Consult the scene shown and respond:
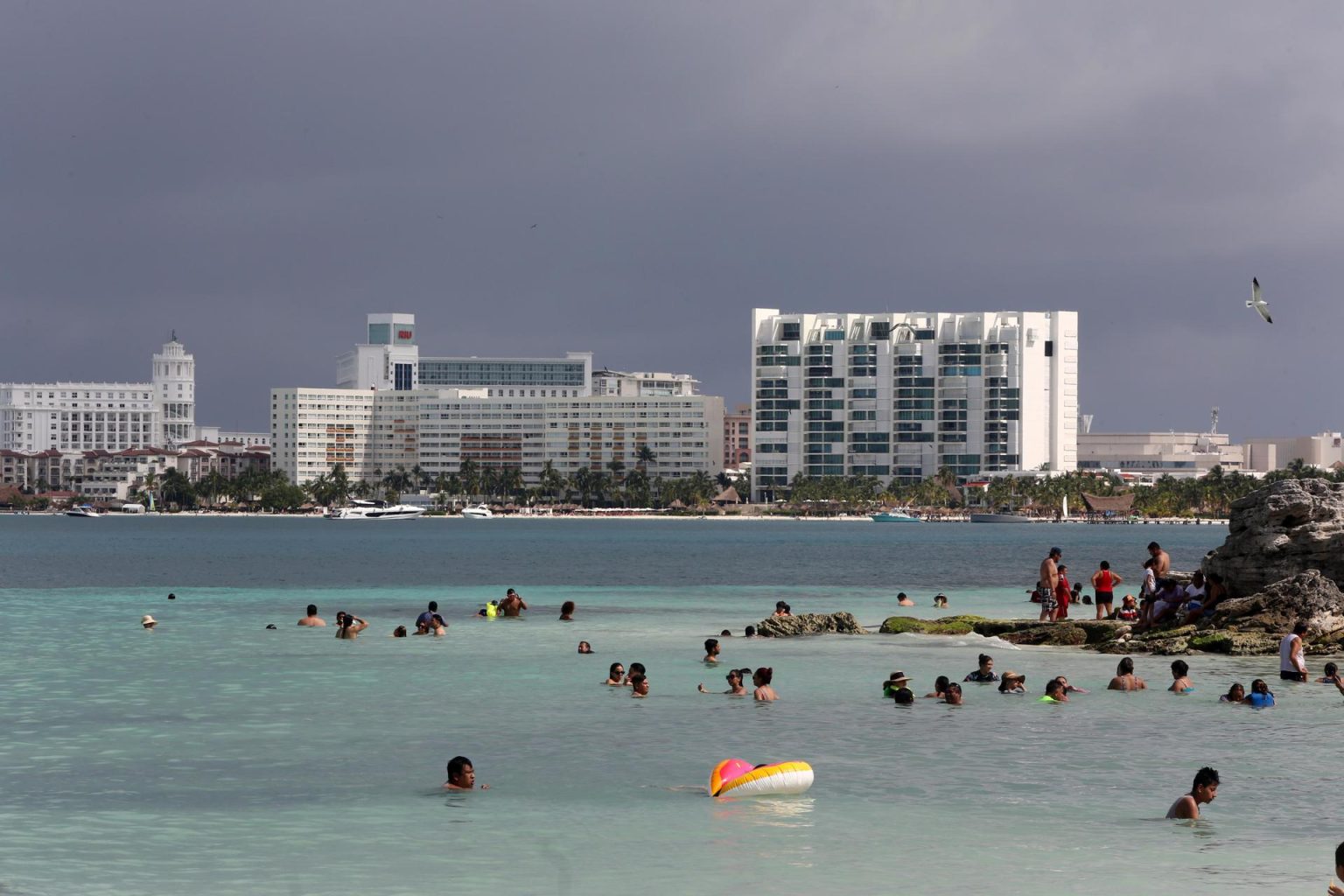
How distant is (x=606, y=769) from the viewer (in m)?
24.9

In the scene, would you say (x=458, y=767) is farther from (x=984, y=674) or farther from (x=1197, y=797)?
(x=984, y=674)

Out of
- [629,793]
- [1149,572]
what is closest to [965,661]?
[1149,572]

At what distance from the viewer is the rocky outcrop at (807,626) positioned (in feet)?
154

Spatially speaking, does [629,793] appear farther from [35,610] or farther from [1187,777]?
[35,610]

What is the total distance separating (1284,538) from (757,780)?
80.7 ft

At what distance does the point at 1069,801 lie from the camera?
22.3 metres

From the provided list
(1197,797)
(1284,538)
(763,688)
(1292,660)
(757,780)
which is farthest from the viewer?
(1284,538)

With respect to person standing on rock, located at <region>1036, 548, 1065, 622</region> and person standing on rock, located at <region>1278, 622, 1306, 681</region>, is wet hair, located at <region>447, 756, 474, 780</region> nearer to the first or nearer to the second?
person standing on rock, located at <region>1278, 622, 1306, 681</region>

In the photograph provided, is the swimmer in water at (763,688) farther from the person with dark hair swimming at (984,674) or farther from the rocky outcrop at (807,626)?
the rocky outcrop at (807,626)

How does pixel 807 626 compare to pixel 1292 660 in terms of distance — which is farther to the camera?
pixel 807 626

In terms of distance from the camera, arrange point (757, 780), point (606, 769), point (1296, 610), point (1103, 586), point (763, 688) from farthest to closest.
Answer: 1. point (1103, 586)
2. point (1296, 610)
3. point (763, 688)
4. point (606, 769)
5. point (757, 780)

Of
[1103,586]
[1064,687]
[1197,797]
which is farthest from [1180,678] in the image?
[1103,586]

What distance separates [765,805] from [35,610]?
1825 inches


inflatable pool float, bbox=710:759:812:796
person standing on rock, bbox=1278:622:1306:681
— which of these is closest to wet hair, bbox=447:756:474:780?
inflatable pool float, bbox=710:759:812:796
